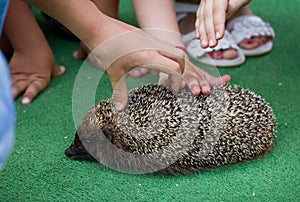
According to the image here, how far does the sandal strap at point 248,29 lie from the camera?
79.4 inches

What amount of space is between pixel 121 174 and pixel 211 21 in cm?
48

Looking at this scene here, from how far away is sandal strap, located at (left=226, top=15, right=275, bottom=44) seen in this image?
2016 millimetres

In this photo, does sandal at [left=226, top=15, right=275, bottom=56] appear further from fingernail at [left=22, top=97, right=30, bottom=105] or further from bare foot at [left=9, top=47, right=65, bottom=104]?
fingernail at [left=22, top=97, right=30, bottom=105]

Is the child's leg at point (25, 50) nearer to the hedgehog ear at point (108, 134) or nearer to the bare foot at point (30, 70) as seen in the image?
the bare foot at point (30, 70)

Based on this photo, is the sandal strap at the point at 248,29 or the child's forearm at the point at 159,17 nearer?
the child's forearm at the point at 159,17

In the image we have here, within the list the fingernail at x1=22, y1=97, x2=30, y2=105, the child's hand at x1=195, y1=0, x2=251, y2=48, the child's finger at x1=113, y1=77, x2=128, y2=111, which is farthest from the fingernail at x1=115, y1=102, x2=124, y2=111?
the fingernail at x1=22, y1=97, x2=30, y2=105

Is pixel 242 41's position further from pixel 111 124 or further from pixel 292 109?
pixel 111 124

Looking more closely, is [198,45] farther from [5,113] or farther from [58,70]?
[5,113]

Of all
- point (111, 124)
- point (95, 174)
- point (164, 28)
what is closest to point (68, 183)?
point (95, 174)

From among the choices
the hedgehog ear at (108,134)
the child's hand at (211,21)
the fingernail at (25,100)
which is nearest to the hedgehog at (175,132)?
the hedgehog ear at (108,134)

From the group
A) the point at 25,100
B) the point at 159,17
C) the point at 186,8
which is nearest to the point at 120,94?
the point at 159,17

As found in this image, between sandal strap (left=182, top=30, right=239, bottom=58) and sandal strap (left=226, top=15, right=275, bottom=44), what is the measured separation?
58 mm

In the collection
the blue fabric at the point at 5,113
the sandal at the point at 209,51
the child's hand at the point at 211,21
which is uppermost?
the blue fabric at the point at 5,113

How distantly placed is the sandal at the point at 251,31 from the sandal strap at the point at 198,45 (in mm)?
58
